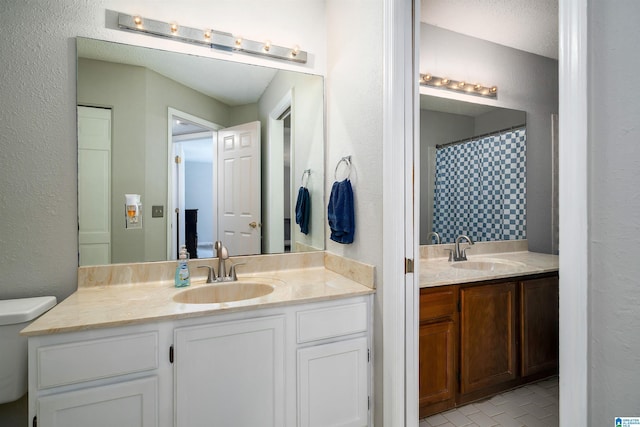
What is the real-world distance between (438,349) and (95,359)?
5.55 feet

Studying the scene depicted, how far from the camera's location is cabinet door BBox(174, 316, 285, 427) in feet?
4.18

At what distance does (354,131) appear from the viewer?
70.2 inches

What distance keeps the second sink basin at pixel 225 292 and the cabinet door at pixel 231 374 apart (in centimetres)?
36

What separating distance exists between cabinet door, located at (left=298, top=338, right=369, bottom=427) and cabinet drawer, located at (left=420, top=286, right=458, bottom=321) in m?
0.44

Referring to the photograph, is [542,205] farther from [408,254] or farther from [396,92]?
[396,92]

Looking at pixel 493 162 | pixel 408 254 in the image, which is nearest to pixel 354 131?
pixel 408 254

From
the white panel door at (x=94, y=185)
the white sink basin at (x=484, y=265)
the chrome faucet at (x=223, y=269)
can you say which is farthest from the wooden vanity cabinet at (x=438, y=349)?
the white panel door at (x=94, y=185)

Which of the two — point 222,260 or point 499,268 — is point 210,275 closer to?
point 222,260

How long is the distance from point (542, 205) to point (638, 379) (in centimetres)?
113

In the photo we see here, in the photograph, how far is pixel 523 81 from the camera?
67.3 inches

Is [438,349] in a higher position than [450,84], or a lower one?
lower

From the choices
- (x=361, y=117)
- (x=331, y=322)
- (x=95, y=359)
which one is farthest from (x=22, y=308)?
(x=361, y=117)

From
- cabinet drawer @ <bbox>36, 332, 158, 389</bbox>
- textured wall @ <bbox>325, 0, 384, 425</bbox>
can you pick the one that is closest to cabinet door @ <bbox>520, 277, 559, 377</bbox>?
textured wall @ <bbox>325, 0, 384, 425</bbox>

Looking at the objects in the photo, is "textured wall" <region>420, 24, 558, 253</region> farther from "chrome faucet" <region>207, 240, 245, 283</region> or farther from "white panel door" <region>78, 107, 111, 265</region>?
"white panel door" <region>78, 107, 111, 265</region>
